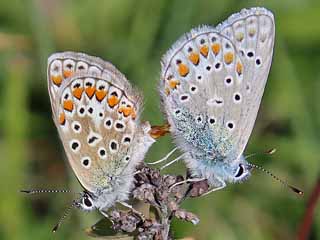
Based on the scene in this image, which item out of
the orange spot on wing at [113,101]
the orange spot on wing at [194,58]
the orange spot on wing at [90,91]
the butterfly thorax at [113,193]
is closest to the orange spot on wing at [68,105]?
the orange spot on wing at [90,91]

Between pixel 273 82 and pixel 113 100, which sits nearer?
pixel 113 100

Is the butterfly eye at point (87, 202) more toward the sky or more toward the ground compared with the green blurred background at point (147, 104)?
more toward the sky

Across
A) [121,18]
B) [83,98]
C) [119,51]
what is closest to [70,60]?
[83,98]

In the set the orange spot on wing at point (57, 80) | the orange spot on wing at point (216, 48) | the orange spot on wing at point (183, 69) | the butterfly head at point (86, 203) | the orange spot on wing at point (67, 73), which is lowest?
the butterfly head at point (86, 203)

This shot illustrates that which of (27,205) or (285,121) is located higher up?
(285,121)

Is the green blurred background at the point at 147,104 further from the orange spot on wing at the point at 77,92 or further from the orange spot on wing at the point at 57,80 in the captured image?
the orange spot on wing at the point at 57,80

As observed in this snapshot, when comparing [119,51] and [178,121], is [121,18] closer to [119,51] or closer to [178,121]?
[119,51]

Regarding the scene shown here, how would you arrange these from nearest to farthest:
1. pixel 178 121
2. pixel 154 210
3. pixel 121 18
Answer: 1. pixel 154 210
2. pixel 178 121
3. pixel 121 18

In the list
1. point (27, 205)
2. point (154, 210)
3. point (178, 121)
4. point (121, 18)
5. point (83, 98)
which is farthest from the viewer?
point (121, 18)
